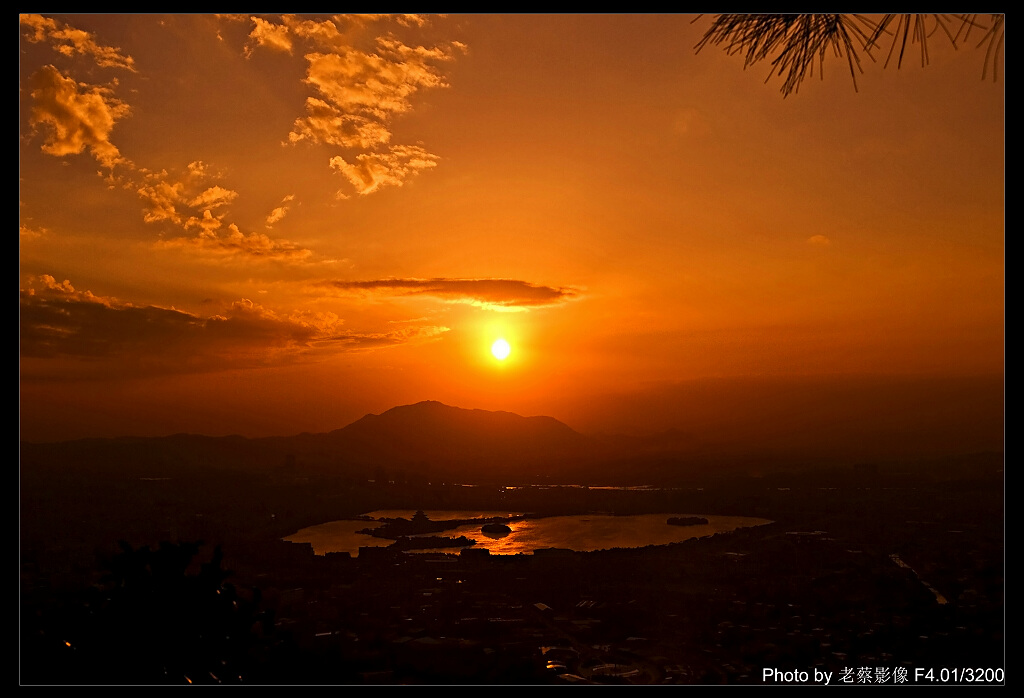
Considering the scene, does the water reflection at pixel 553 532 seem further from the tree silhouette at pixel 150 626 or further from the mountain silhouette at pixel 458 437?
the tree silhouette at pixel 150 626

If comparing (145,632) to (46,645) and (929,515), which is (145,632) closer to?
(46,645)

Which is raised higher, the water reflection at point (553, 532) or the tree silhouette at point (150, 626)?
the tree silhouette at point (150, 626)

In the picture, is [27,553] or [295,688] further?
[27,553]

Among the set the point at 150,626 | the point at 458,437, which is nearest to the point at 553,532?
the point at 458,437

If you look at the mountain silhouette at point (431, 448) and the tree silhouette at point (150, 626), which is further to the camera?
the mountain silhouette at point (431, 448)

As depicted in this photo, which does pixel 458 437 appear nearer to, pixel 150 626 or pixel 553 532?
pixel 553 532

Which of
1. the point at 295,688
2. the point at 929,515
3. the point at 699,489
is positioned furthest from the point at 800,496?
the point at 295,688

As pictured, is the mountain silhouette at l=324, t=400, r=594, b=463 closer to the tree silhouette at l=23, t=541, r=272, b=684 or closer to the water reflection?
the water reflection

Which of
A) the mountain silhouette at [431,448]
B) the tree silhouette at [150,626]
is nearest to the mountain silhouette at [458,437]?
the mountain silhouette at [431,448]

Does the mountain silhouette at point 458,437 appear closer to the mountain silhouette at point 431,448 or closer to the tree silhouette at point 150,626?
the mountain silhouette at point 431,448
